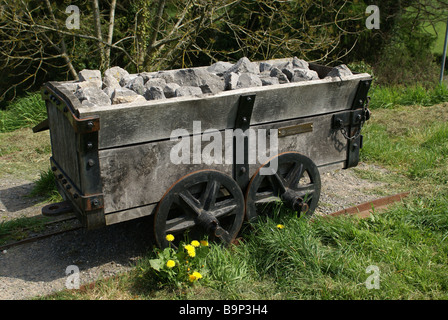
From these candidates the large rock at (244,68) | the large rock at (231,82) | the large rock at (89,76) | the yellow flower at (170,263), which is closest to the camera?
the yellow flower at (170,263)

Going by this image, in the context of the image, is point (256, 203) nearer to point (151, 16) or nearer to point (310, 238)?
point (310, 238)

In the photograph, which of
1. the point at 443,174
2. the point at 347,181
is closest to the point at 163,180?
the point at 347,181

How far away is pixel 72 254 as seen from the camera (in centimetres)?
400

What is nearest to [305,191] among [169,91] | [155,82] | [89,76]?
[169,91]

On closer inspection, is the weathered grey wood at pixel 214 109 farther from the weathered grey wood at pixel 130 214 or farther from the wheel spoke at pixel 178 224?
the wheel spoke at pixel 178 224

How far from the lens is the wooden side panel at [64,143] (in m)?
3.33

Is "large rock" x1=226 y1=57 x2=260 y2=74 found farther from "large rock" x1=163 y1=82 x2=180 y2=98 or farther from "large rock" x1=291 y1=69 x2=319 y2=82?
"large rock" x1=163 y1=82 x2=180 y2=98

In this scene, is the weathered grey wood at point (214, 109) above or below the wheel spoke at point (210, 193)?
above

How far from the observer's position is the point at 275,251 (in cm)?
367

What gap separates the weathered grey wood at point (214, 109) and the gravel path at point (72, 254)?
1.08m

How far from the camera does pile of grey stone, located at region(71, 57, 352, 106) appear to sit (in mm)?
3500

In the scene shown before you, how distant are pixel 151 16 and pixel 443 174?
18.1 ft

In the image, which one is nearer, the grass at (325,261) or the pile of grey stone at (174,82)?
the grass at (325,261)

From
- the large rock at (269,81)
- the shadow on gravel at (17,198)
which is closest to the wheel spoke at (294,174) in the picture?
the large rock at (269,81)
